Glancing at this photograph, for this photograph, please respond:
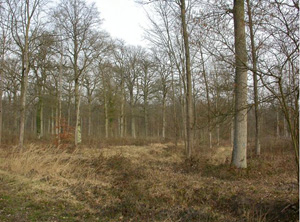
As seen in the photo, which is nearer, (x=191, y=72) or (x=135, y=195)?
(x=135, y=195)

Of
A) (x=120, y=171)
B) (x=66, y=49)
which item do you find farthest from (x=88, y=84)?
(x=120, y=171)

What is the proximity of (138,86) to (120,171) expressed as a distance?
74.6 feet

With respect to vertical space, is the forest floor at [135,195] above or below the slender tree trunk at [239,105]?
below

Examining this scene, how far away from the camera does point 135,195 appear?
5730mm

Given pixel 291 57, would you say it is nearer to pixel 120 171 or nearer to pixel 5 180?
pixel 120 171

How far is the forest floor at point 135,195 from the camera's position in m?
4.37

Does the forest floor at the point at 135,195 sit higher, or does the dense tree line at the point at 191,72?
the dense tree line at the point at 191,72

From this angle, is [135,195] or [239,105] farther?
[239,105]

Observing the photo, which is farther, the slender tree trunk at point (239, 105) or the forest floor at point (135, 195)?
the slender tree trunk at point (239, 105)

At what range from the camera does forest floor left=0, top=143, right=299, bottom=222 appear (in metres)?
4.37

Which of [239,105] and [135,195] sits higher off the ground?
[239,105]

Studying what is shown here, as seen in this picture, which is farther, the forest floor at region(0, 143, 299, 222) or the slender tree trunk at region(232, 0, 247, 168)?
the slender tree trunk at region(232, 0, 247, 168)

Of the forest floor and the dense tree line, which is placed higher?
the dense tree line

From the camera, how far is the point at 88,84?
2388 centimetres
